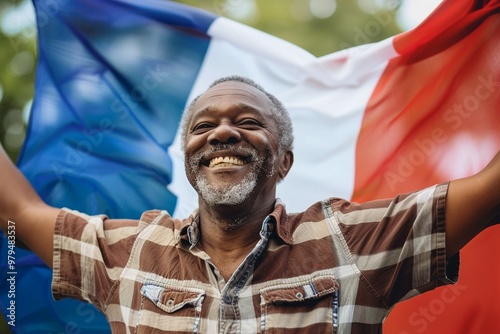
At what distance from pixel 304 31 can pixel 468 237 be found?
5840 mm

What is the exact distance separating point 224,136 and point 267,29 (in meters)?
5.59

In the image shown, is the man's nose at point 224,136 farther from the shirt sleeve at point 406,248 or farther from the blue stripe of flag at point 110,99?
the blue stripe of flag at point 110,99

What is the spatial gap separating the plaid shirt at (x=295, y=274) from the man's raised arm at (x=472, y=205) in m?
0.04

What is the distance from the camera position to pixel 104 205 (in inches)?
149

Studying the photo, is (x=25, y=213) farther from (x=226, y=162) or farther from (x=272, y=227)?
(x=272, y=227)

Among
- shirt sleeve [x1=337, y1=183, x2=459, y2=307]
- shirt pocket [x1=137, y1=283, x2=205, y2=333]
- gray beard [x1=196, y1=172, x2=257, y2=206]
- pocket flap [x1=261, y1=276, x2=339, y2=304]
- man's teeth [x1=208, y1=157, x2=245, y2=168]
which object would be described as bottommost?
shirt pocket [x1=137, y1=283, x2=205, y2=333]

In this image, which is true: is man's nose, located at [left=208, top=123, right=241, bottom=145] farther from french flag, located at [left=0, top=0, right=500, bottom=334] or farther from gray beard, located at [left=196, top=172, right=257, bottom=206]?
french flag, located at [left=0, top=0, right=500, bottom=334]

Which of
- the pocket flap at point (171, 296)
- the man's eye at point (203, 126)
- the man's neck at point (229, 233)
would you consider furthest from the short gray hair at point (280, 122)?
the pocket flap at point (171, 296)

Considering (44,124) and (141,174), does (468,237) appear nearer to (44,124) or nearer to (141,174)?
(141,174)

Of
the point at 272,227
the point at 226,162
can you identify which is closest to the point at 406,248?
the point at 272,227

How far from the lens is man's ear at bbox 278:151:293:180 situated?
10.8 feet

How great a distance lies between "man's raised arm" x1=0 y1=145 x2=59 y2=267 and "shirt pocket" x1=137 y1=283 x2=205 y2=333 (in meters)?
0.65

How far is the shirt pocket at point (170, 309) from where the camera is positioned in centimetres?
268

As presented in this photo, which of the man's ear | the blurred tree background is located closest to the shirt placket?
the man's ear
